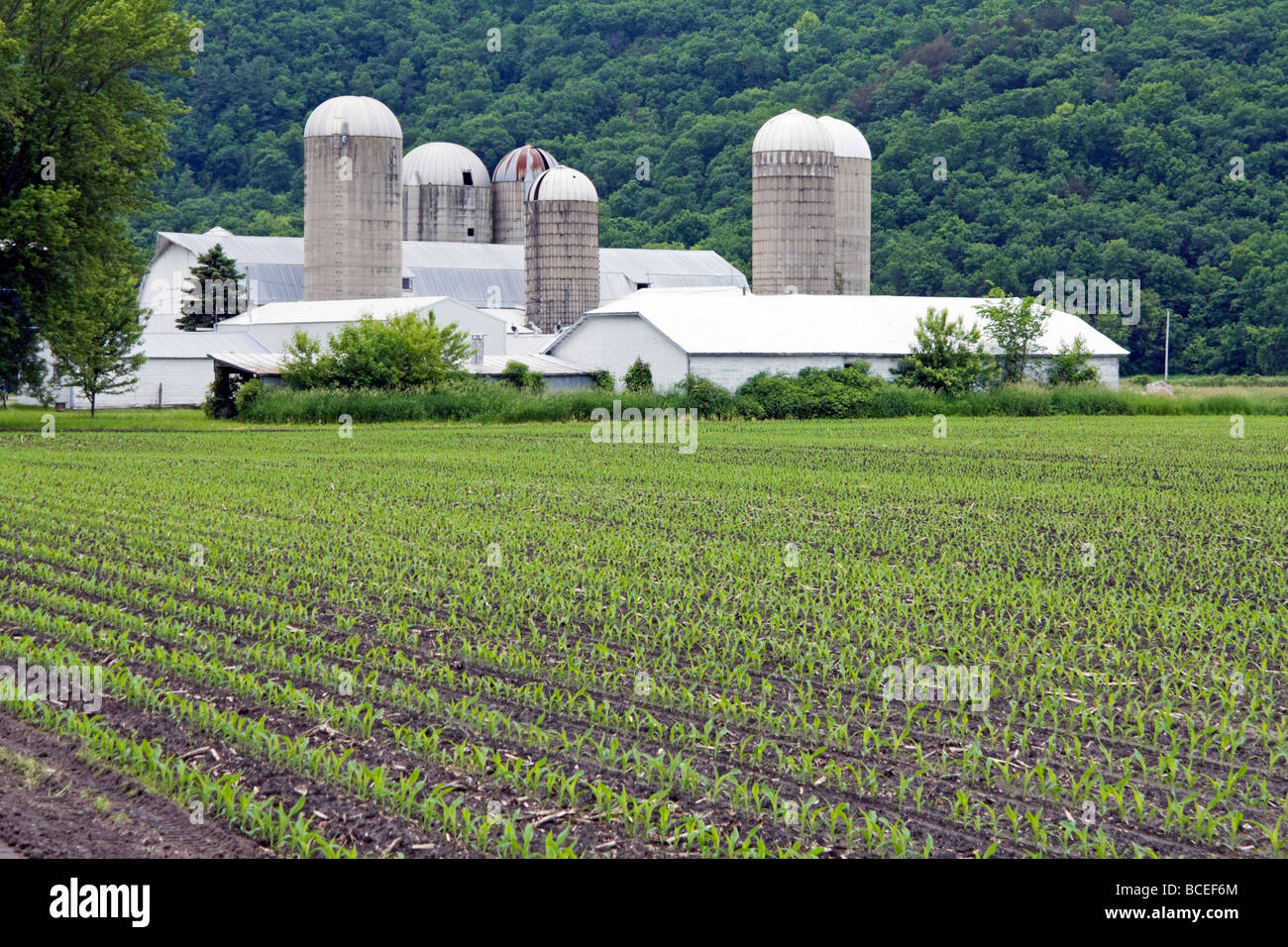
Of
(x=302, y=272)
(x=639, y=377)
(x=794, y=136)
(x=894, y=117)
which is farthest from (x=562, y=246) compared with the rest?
(x=894, y=117)

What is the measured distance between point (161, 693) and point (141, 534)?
8151 millimetres

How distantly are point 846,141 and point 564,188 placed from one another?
14582 millimetres

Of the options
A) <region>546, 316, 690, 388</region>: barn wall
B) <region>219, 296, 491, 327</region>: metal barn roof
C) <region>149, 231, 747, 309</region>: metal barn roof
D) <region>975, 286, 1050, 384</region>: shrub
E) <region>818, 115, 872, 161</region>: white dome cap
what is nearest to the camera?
<region>546, 316, 690, 388</region>: barn wall

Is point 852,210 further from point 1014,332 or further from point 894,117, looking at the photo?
point 894,117

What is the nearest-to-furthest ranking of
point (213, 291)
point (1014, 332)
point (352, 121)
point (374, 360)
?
1. point (374, 360)
2. point (1014, 332)
3. point (352, 121)
4. point (213, 291)

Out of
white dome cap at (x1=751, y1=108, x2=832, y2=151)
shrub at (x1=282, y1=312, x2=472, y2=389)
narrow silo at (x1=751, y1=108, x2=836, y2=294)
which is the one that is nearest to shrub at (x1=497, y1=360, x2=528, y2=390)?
shrub at (x1=282, y1=312, x2=472, y2=389)

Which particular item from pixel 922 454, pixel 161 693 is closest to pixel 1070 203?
pixel 922 454

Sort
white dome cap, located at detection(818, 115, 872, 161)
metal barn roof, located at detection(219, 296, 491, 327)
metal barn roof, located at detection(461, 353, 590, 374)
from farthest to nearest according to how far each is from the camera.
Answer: white dome cap, located at detection(818, 115, 872, 161) < metal barn roof, located at detection(219, 296, 491, 327) < metal barn roof, located at detection(461, 353, 590, 374)

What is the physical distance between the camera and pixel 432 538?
56.6 feet

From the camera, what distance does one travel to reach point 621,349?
2084 inches

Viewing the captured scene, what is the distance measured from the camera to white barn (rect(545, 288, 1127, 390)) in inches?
1991

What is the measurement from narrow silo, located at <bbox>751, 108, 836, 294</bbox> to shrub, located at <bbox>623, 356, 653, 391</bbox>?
15.1m

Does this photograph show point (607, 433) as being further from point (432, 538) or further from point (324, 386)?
point (432, 538)

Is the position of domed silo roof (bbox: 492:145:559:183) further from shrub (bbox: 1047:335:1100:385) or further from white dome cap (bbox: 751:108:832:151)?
shrub (bbox: 1047:335:1100:385)
